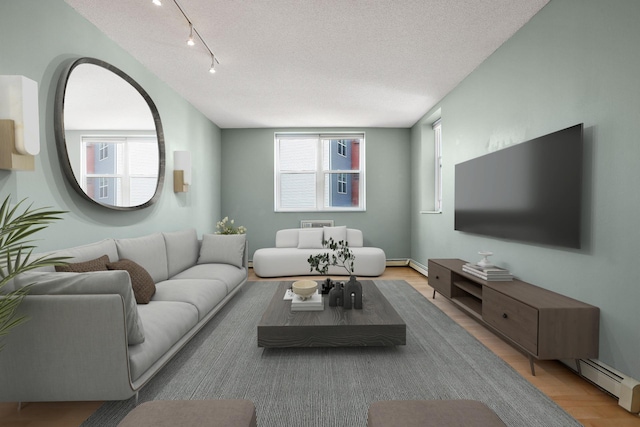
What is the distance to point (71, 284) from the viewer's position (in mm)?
1612

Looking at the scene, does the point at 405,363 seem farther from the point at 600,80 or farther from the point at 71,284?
the point at 600,80

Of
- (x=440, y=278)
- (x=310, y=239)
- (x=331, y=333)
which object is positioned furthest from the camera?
(x=310, y=239)

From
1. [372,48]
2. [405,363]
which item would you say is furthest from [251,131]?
[405,363]

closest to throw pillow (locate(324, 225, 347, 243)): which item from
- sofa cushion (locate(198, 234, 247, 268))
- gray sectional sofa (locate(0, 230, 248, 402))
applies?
sofa cushion (locate(198, 234, 247, 268))

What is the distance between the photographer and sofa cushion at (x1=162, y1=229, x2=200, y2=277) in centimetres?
356

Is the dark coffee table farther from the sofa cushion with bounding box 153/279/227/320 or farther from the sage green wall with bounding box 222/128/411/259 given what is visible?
the sage green wall with bounding box 222/128/411/259

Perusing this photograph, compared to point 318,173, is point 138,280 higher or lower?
lower

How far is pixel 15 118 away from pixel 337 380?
251 centimetres

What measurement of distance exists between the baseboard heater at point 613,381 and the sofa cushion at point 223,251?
11.3 feet

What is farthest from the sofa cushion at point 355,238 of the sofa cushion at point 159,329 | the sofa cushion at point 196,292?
the sofa cushion at point 159,329

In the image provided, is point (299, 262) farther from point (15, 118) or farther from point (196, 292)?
point (15, 118)

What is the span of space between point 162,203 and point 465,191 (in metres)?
3.65

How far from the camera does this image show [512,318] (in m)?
2.26

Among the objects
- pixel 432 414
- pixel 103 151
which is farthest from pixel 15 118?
pixel 432 414
